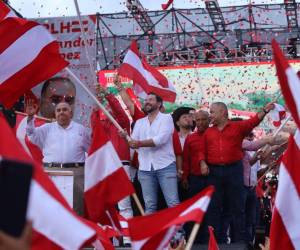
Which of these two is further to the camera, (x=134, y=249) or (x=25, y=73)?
(x=25, y=73)

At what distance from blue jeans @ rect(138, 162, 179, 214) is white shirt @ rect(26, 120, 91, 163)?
0.73 meters

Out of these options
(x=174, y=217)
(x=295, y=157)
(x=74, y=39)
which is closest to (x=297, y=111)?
(x=295, y=157)

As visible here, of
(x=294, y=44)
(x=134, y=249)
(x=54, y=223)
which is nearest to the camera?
(x=54, y=223)

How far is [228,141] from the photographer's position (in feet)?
26.7

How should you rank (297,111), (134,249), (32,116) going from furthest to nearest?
(32,116) < (297,111) < (134,249)

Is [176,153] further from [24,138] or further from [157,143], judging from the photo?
[24,138]

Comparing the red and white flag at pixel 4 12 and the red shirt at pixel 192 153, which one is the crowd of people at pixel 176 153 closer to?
the red shirt at pixel 192 153

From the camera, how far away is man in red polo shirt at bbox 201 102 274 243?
814cm

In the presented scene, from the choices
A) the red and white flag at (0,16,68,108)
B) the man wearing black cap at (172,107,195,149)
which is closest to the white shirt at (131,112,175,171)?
the man wearing black cap at (172,107,195,149)

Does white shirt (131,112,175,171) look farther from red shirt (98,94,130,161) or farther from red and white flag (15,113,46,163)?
red and white flag (15,113,46,163)

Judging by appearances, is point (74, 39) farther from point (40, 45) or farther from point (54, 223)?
point (54, 223)

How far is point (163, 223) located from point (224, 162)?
161 inches

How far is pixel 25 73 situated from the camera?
6910mm

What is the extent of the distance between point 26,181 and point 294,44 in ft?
73.3
